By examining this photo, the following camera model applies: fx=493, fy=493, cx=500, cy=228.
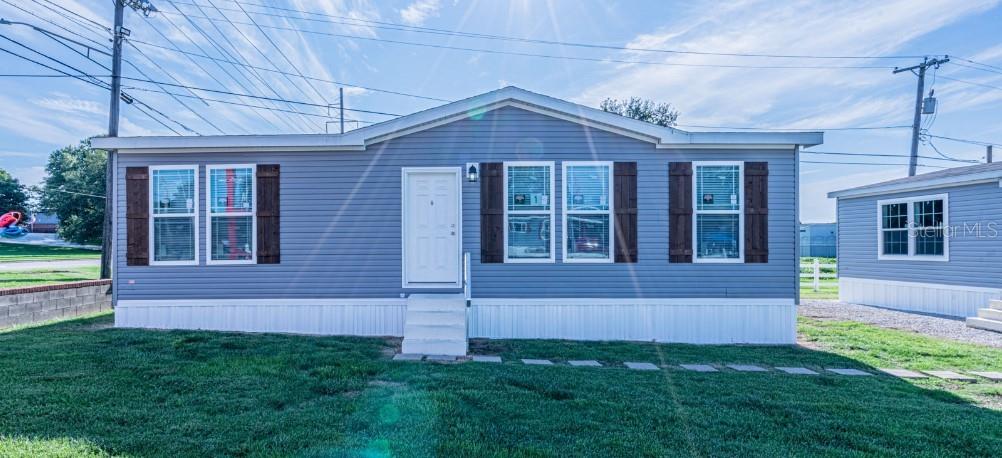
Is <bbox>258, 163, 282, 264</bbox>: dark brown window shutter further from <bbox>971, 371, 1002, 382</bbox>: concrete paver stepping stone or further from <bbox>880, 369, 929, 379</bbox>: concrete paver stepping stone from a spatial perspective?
<bbox>971, 371, 1002, 382</bbox>: concrete paver stepping stone

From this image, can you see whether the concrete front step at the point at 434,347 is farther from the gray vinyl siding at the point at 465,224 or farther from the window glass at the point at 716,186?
the window glass at the point at 716,186

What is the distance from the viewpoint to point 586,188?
279 inches

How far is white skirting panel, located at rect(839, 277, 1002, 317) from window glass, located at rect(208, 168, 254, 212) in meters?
12.7

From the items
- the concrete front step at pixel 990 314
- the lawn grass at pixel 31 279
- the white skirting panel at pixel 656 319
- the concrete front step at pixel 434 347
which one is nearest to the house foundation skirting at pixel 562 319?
the white skirting panel at pixel 656 319

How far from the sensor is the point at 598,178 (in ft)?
23.3

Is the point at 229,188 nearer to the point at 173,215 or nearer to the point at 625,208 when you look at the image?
the point at 173,215

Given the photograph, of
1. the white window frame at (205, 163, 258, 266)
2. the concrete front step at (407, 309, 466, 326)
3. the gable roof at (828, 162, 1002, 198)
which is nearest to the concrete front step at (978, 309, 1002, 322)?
the gable roof at (828, 162, 1002, 198)

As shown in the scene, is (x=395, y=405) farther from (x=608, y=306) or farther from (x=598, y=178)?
(x=598, y=178)

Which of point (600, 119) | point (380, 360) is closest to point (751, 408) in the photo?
point (380, 360)

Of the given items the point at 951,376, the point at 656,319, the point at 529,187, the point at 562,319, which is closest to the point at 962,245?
the point at 951,376

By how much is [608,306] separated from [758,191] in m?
2.68

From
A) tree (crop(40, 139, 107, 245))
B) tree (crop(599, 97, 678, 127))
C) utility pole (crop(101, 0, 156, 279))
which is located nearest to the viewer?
utility pole (crop(101, 0, 156, 279))

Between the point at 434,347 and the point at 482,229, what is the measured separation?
187 centimetres

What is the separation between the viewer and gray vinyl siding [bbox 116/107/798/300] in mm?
7059
